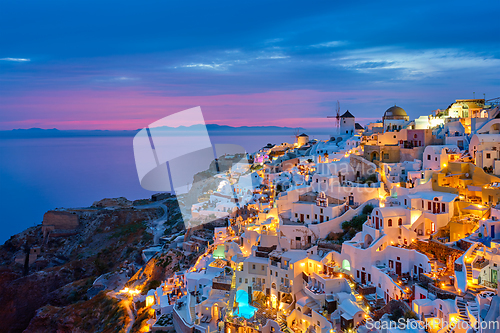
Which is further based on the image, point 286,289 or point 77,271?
point 77,271

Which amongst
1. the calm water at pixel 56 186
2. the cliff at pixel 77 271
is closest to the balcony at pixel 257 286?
the cliff at pixel 77 271

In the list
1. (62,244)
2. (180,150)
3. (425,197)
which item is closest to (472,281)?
(425,197)

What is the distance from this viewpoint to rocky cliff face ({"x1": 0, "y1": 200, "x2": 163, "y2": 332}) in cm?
2136

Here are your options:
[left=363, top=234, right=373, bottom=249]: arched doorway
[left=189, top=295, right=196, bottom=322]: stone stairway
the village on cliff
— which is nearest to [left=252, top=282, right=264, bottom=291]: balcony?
the village on cliff

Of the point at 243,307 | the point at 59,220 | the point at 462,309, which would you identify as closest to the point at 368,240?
the point at 462,309

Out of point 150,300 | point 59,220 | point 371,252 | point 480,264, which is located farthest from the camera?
point 59,220

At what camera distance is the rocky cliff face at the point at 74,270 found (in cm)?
2136

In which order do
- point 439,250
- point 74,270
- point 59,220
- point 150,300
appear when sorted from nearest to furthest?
point 439,250 → point 150,300 → point 74,270 → point 59,220

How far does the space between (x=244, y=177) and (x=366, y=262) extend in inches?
711

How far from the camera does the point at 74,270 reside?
28547 mm

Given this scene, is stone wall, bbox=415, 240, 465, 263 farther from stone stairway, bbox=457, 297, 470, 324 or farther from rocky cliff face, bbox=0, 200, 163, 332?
rocky cliff face, bbox=0, 200, 163, 332

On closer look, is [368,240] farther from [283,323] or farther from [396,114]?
[396,114]

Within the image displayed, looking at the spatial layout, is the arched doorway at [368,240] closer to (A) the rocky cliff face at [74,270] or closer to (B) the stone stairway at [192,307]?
(B) the stone stairway at [192,307]

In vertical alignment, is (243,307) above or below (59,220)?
above
